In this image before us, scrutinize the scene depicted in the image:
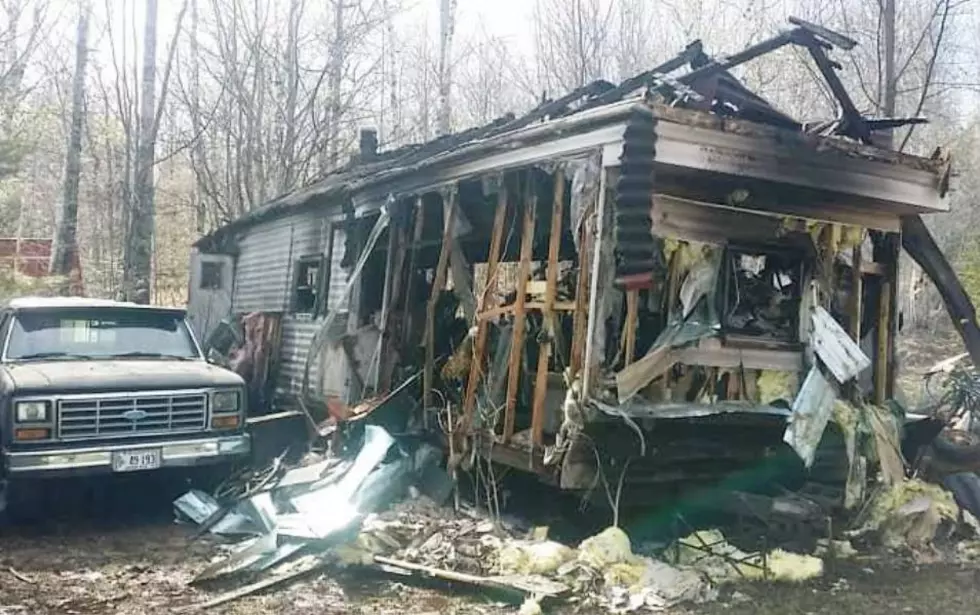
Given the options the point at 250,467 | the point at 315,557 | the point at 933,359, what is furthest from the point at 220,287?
the point at 933,359

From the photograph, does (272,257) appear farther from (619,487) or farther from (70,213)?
(70,213)

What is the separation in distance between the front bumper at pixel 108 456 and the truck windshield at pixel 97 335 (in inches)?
50.4

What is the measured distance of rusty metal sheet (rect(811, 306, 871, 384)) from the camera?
7.62 meters

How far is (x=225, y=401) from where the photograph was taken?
7797mm

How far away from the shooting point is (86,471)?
274 inches

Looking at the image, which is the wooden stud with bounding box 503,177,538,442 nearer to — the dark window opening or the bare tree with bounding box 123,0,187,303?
the dark window opening

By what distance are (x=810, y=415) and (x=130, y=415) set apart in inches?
226

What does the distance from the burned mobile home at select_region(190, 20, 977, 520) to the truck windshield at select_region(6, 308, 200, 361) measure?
182cm

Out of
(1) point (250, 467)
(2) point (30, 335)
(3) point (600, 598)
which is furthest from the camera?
(1) point (250, 467)

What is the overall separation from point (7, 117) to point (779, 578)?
70.3ft

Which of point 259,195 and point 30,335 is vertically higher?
point 259,195

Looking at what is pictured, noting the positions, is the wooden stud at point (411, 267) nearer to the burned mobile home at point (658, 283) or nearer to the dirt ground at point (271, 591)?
the burned mobile home at point (658, 283)

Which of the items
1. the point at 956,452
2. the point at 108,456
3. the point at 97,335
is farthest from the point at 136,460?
the point at 956,452

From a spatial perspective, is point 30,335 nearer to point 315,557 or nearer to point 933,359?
point 315,557
